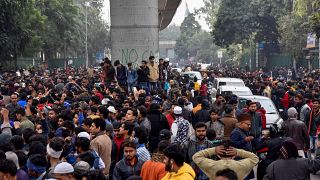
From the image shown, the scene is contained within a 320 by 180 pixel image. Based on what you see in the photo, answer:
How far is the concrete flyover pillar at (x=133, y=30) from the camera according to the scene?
26.4 m

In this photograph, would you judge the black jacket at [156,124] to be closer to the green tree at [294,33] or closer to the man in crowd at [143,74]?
the man in crowd at [143,74]

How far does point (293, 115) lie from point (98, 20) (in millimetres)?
86754

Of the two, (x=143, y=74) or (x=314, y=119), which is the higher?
(x=143, y=74)

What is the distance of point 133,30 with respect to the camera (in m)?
26.8

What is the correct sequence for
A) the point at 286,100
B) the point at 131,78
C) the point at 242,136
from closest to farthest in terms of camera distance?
the point at 242,136 < the point at 286,100 < the point at 131,78

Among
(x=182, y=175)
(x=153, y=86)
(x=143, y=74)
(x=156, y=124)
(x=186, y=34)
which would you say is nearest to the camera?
(x=182, y=175)

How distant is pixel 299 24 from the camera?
188 ft

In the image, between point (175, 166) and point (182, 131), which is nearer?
point (175, 166)

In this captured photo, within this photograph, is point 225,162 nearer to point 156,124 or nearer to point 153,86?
point 156,124

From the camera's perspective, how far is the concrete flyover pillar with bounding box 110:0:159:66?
1039 inches

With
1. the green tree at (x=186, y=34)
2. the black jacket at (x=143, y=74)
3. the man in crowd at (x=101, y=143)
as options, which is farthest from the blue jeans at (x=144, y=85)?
the green tree at (x=186, y=34)

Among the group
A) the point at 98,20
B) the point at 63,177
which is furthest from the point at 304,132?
the point at 98,20

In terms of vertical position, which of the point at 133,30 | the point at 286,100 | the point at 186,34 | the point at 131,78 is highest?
the point at 186,34

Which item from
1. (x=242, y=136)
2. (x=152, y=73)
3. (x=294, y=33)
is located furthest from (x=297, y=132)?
(x=294, y=33)
